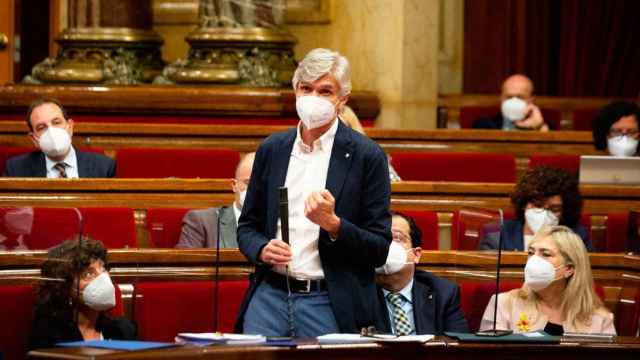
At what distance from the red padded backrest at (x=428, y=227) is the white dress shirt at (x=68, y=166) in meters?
1.57

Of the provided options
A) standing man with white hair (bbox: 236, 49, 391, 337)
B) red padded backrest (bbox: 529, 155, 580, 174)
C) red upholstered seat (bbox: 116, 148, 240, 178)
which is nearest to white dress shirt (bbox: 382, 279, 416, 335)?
standing man with white hair (bbox: 236, 49, 391, 337)

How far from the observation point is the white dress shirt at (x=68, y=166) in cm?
735

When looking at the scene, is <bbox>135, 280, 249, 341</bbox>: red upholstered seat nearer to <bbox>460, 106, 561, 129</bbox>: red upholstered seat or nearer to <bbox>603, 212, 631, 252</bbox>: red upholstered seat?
<bbox>603, 212, 631, 252</bbox>: red upholstered seat

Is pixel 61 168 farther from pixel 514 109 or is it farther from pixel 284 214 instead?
pixel 514 109

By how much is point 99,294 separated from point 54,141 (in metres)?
2.40

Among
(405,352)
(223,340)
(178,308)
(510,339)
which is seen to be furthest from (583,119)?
(223,340)

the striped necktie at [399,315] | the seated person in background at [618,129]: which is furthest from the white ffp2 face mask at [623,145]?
the striped necktie at [399,315]

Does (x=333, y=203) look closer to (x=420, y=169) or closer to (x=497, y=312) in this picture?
(x=497, y=312)

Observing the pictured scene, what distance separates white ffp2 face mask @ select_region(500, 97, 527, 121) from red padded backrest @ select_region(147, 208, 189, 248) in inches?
128

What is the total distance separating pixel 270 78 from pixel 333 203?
4.98m

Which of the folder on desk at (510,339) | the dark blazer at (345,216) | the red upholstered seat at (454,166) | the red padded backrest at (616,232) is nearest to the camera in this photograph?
the folder on desk at (510,339)

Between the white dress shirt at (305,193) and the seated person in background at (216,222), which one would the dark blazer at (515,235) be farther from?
the white dress shirt at (305,193)

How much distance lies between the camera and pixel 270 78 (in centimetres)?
951

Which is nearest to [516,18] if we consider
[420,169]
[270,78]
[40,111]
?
[270,78]
